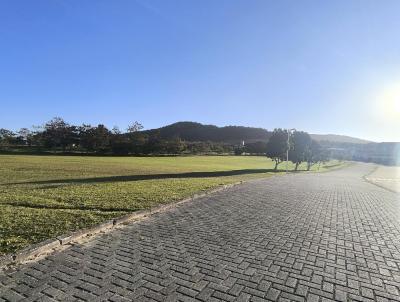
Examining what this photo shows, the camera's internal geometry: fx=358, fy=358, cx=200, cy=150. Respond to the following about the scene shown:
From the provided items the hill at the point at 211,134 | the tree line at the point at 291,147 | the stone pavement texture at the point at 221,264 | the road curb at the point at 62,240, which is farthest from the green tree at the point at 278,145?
the hill at the point at 211,134

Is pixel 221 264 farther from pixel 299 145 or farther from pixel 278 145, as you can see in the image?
pixel 299 145

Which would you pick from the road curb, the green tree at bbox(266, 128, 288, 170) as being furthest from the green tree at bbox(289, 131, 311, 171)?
the road curb

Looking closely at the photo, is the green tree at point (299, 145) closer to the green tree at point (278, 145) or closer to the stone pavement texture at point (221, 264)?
the green tree at point (278, 145)

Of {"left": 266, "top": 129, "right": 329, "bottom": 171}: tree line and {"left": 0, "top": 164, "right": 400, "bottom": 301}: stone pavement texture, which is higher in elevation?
{"left": 266, "top": 129, "right": 329, "bottom": 171}: tree line

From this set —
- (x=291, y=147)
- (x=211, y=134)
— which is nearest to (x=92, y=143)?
(x=291, y=147)

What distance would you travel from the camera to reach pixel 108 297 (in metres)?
4.12

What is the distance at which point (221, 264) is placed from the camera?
17.8 ft

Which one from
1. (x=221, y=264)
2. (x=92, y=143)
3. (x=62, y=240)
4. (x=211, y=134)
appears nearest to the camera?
(x=221, y=264)

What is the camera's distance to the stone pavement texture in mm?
4336

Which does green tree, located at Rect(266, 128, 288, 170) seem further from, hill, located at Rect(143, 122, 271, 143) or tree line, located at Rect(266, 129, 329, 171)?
hill, located at Rect(143, 122, 271, 143)

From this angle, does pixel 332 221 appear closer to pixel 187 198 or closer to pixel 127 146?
pixel 187 198

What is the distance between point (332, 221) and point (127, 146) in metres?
79.7

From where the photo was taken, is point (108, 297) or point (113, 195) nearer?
point (108, 297)

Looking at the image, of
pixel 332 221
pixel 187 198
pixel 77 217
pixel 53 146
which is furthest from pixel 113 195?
pixel 53 146
